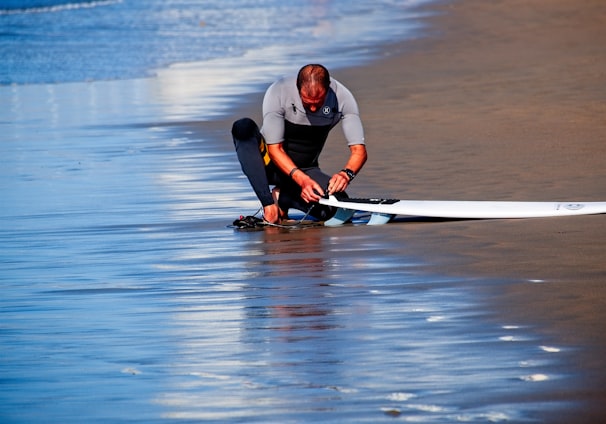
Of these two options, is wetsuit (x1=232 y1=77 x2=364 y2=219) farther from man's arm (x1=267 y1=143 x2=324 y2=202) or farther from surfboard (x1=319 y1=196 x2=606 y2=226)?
surfboard (x1=319 y1=196 x2=606 y2=226)

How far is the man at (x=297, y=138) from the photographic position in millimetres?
8781

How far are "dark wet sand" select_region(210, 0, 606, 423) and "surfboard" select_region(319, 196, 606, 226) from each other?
9 cm

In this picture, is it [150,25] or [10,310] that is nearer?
[10,310]

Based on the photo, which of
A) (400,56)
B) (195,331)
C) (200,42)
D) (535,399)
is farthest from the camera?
(200,42)

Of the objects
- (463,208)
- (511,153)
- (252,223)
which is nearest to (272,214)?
(252,223)

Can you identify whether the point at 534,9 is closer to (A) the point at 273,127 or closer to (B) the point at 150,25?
(B) the point at 150,25

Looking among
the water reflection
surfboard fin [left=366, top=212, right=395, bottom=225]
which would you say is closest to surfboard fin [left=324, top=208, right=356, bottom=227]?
surfboard fin [left=366, top=212, right=395, bottom=225]

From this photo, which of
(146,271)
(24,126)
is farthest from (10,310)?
(24,126)

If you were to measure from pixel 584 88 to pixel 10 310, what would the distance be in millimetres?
10118

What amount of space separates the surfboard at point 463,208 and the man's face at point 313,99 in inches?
21.1

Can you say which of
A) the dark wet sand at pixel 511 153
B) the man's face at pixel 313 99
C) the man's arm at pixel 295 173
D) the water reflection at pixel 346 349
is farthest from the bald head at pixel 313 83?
the water reflection at pixel 346 349

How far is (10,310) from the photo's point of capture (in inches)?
268

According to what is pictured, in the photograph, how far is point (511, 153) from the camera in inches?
458

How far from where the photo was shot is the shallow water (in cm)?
503
